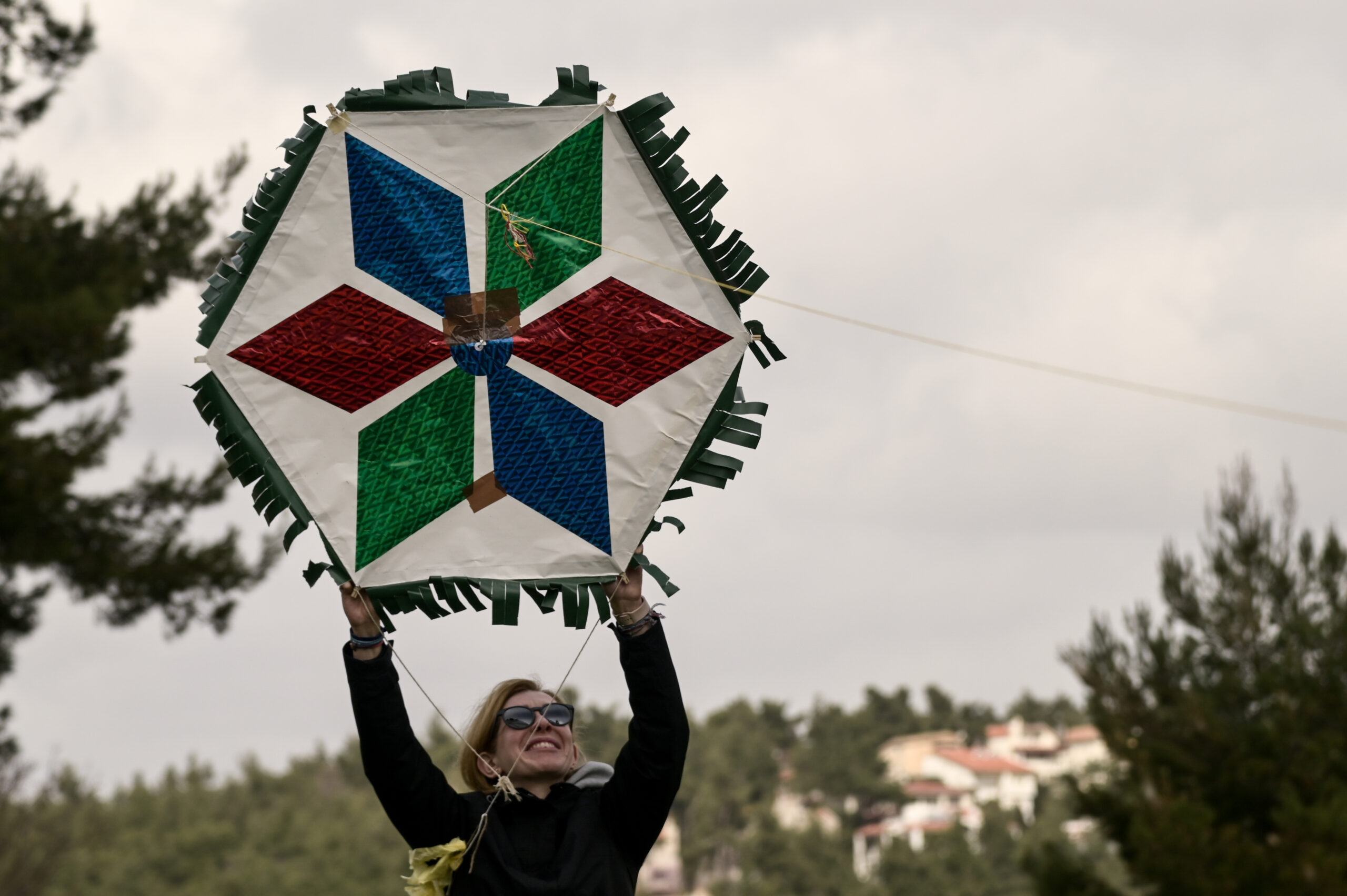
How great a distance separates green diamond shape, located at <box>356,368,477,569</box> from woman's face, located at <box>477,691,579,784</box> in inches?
18.0

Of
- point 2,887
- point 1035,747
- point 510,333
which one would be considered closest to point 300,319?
point 510,333

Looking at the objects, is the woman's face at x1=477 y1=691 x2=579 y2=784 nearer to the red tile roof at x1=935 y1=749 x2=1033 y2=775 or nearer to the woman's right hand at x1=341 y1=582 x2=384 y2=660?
the woman's right hand at x1=341 y1=582 x2=384 y2=660

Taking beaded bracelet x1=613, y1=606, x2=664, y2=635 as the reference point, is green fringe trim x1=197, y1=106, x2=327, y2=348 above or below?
above

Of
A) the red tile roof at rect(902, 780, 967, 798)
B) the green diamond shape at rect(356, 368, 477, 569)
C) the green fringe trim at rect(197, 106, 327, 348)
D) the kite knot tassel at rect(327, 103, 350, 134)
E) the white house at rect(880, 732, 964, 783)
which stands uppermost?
the white house at rect(880, 732, 964, 783)

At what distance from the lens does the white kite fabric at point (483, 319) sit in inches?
117

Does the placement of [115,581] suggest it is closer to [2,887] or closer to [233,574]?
[233,574]

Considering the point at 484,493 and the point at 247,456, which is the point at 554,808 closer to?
the point at 484,493

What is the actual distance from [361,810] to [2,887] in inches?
1112

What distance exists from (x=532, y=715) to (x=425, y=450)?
576 mm

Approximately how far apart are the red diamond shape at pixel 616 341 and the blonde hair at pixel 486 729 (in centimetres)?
59

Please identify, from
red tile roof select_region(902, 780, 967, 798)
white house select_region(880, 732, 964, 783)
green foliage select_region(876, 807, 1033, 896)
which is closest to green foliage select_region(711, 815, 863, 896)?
green foliage select_region(876, 807, 1033, 896)

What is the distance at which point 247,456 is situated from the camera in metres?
2.96

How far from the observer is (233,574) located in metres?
12.7

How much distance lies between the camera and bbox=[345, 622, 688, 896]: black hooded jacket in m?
2.59
